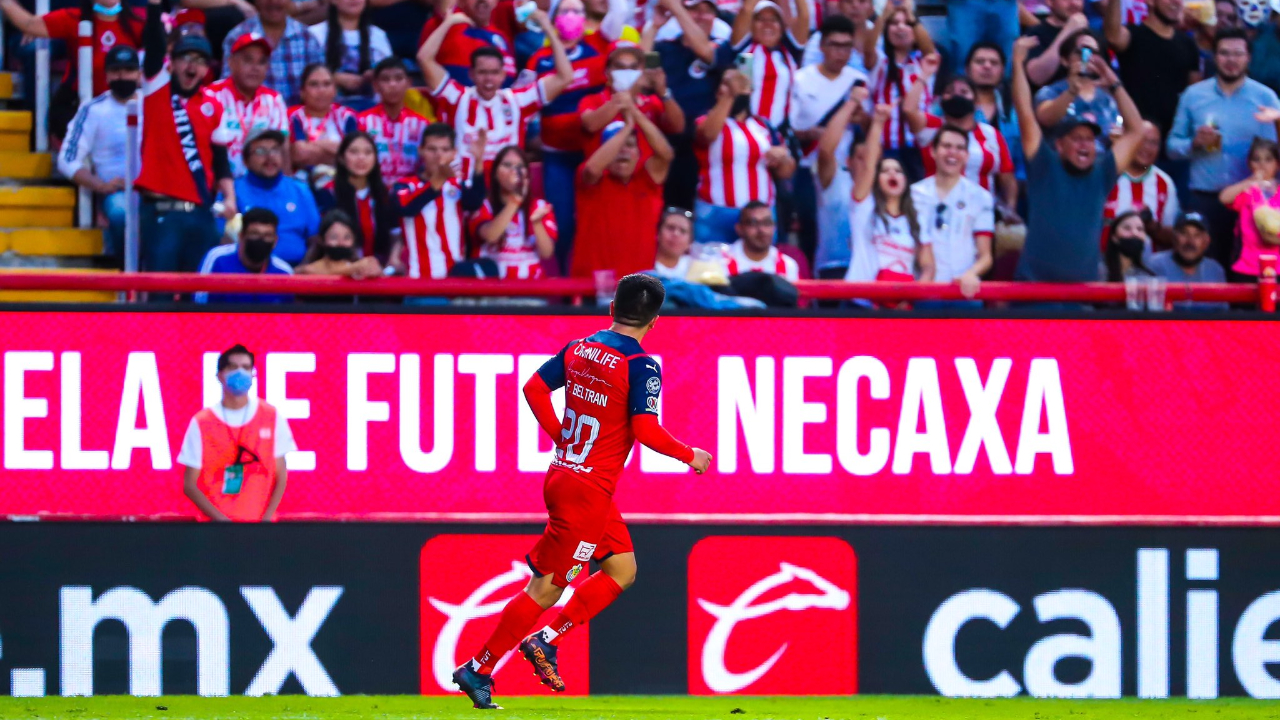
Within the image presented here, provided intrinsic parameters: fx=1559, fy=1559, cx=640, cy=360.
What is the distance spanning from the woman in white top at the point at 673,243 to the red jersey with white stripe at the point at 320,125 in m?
2.16

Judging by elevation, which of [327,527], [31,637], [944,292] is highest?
[944,292]

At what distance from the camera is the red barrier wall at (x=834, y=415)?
7840 millimetres

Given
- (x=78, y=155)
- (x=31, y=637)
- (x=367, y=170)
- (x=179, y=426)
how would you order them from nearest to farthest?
1. (x=31, y=637)
2. (x=179, y=426)
3. (x=367, y=170)
4. (x=78, y=155)

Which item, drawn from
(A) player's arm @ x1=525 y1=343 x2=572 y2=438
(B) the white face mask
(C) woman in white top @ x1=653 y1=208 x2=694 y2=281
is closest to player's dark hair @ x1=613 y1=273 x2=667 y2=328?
(A) player's arm @ x1=525 y1=343 x2=572 y2=438

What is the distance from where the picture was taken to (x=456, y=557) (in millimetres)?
7172

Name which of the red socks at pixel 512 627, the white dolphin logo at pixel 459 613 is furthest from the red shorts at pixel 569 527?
the white dolphin logo at pixel 459 613

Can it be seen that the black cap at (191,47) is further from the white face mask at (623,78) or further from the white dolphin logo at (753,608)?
the white dolphin logo at (753,608)

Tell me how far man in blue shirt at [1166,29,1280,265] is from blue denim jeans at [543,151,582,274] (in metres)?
3.71

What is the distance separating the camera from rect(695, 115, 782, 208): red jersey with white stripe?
912 cm

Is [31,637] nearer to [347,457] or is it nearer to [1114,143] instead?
[347,457]

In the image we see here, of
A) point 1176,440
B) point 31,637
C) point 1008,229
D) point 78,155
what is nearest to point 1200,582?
point 1176,440

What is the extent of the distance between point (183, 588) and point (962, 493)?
12.5 ft

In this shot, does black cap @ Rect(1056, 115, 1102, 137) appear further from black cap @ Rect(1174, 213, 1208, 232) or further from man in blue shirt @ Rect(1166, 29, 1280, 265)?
man in blue shirt @ Rect(1166, 29, 1280, 265)

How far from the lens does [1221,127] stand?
9.55m
